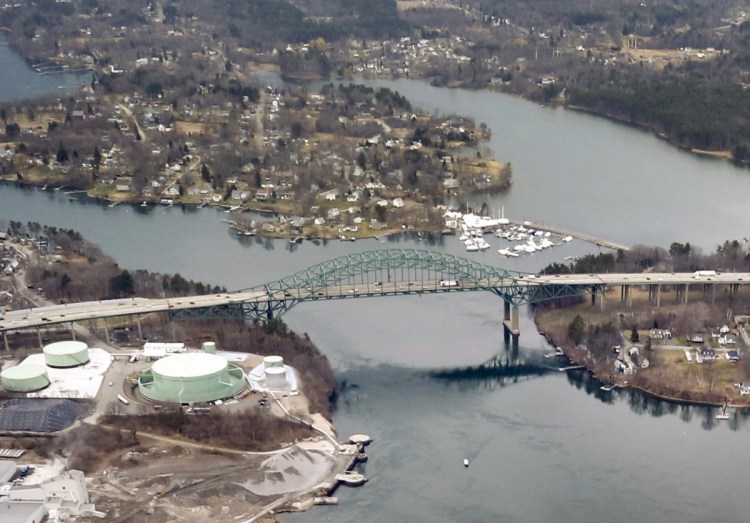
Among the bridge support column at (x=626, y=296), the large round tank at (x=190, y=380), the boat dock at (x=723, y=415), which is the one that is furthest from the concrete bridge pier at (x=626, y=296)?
the large round tank at (x=190, y=380)

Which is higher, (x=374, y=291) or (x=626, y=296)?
(x=374, y=291)

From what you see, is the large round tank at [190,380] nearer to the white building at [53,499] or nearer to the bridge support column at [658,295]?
the white building at [53,499]

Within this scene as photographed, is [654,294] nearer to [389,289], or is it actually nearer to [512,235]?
[389,289]

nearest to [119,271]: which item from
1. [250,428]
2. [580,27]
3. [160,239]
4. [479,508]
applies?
[160,239]

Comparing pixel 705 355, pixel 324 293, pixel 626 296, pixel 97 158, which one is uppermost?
pixel 97 158

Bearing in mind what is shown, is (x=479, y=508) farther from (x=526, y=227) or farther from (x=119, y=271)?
(x=526, y=227)

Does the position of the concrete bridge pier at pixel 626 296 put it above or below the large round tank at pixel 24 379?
below

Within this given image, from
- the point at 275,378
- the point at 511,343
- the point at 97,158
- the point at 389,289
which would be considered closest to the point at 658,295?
the point at 511,343
